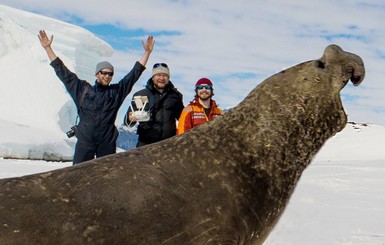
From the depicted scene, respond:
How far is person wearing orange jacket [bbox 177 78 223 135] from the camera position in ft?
17.6

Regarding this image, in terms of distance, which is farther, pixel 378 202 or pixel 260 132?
pixel 378 202

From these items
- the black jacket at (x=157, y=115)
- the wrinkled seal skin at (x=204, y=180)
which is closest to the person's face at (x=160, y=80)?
the black jacket at (x=157, y=115)

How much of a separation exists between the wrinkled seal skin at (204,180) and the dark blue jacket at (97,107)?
241cm

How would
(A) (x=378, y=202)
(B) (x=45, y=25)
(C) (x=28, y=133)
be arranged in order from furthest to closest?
(B) (x=45, y=25), (C) (x=28, y=133), (A) (x=378, y=202)

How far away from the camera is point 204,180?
2848 millimetres

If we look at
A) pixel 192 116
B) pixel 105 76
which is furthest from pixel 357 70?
pixel 105 76

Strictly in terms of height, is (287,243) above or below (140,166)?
below

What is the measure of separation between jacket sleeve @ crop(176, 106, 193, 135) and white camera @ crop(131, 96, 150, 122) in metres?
0.31

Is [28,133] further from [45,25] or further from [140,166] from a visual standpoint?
[140,166]

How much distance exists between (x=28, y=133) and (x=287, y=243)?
27.3m

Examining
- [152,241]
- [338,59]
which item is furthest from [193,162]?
[338,59]

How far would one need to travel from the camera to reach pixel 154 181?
9.02 feet

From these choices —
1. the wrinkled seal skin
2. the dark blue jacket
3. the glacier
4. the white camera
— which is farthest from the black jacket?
the glacier

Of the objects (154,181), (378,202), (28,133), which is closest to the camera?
→ (154,181)
